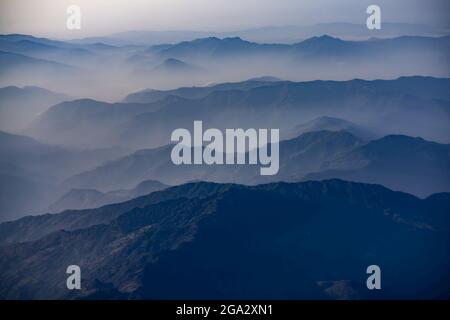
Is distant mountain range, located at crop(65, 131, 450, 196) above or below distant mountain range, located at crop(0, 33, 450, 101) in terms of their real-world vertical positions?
below

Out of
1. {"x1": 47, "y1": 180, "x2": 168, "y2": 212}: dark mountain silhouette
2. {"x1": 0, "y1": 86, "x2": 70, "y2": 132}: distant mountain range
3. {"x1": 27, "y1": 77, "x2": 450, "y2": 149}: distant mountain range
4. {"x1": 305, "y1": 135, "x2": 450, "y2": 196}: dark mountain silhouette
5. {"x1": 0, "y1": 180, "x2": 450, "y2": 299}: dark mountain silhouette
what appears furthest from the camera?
{"x1": 27, "y1": 77, "x2": 450, "y2": 149}: distant mountain range

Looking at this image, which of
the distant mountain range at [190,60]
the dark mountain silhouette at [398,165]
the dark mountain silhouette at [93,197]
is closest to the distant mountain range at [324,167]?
the dark mountain silhouette at [398,165]

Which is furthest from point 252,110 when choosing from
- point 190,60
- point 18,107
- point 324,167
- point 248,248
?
point 18,107

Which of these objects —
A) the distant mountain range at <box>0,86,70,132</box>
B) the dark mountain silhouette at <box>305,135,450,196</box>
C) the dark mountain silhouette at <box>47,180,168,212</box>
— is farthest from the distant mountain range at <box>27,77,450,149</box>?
the dark mountain silhouette at <box>47,180,168,212</box>

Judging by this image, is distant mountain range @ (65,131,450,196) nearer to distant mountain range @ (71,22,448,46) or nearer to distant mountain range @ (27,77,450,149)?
distant mountain range @ (27,77,450,149)

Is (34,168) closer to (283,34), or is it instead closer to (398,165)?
(283,34)
